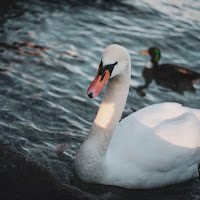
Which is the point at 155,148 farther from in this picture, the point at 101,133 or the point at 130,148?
the point at 101,133

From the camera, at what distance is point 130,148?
14.6ft

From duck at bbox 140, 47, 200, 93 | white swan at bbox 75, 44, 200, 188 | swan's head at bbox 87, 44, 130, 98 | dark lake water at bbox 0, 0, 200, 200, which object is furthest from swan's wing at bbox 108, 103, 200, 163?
duck at bbox 140, 47, 200, 93

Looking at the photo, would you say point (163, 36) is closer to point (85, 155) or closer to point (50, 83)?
point (50, 83)

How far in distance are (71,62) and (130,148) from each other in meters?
3.38

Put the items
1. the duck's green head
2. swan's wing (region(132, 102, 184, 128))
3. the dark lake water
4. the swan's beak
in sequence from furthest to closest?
the duck's green head
the dark lake water
swan's wing (region(132, 102, 184, 128))
the swan's beak

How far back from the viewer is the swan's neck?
4.29 m

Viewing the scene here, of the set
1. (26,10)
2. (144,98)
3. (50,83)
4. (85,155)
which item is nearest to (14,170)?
(85,155)

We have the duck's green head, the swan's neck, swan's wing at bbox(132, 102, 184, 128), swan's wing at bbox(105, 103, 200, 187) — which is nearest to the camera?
the swan's neck

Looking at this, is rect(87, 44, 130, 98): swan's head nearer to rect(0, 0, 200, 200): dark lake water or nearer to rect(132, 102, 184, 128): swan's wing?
rect(0, 0, 200, 200): dark lake water

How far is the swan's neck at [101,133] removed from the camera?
4.29 metres

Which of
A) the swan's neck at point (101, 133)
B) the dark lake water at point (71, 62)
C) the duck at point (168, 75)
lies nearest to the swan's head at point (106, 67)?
the swan's neck at point (101, 133)

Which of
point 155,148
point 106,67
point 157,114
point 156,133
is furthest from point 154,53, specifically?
point 106,67

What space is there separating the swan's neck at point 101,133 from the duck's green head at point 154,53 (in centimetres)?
403

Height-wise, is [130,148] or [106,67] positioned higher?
[106,67]
